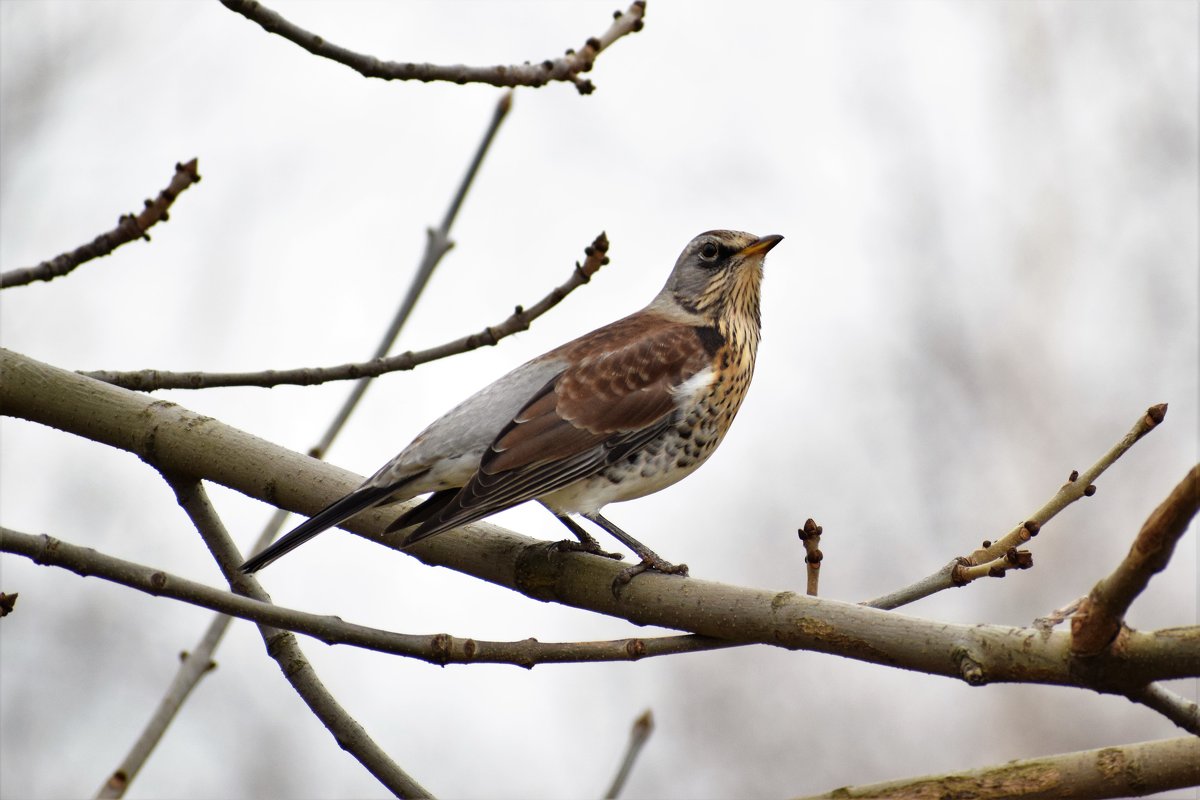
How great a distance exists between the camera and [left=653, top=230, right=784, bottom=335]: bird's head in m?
6.22

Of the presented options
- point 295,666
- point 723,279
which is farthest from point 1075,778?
point 723,279

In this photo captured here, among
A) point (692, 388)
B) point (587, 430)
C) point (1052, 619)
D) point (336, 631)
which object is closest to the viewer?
point (336, 631)

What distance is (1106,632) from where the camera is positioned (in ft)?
8.75

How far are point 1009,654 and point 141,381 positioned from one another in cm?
251

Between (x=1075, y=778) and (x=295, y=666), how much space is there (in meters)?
2.06

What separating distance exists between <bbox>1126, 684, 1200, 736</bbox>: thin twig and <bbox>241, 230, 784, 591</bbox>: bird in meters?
1.59

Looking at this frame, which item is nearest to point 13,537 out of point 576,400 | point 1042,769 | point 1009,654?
point 1009,654

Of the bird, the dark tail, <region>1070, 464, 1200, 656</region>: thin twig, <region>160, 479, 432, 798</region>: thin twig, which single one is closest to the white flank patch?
the bird

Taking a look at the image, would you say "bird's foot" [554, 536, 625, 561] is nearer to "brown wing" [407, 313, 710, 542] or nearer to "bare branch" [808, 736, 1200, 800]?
"brown wing" [407, 313, 710, 542]

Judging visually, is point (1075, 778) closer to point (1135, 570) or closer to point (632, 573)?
point (1135, 570)

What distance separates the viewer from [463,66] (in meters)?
3.32

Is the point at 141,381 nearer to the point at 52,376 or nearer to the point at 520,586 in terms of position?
the point at 52,376

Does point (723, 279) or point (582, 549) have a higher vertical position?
point (723, 279)

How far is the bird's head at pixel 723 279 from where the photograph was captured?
622 cm
